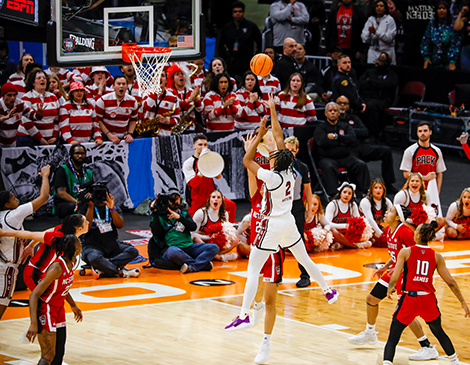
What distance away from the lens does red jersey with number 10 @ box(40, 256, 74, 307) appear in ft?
22.2

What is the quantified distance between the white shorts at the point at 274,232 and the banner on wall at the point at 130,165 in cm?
573

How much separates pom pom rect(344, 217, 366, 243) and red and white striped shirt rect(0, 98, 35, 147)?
17.1 ft

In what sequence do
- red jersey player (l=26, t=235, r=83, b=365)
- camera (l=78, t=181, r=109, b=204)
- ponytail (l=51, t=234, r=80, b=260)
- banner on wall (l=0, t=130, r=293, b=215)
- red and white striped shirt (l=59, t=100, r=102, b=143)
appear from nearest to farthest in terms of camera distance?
1. red jersey player (l=26, t=235, r=83, b=365)
2. ponytail (l=51, t=234, r=80, b=260)
3. camera (l=78, t=181, r=109, b=204)
4. banner on wall (l=0, t=130, r=293, b=215)
5. red and white striped shirt (l=59, t=100, r=102, b=143)

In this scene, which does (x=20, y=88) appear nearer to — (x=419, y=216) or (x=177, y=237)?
(x=177, y=237)

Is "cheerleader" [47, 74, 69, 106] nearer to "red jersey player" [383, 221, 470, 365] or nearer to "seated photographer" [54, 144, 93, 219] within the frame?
"seated photographer" [54, 144, 93, 219]

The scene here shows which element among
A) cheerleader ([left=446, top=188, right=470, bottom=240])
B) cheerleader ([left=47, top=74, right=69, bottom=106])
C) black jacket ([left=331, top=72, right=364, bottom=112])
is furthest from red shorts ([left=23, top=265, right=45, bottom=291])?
black jacket ([left=331, top=72, right=364, bottom=112])

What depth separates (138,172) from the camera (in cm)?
1316

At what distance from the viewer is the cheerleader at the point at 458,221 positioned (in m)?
12.5

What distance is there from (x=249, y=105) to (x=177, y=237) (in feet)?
14.4

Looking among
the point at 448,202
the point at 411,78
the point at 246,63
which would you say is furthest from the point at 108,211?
the point at 411,78

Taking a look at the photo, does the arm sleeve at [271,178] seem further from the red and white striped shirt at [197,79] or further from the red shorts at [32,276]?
the red and white striped shirt at [197,79]

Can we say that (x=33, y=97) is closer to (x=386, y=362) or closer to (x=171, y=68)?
(x=171, y=68)

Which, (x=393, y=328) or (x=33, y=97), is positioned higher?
(x=33, y=97)

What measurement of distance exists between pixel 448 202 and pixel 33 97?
748cm
